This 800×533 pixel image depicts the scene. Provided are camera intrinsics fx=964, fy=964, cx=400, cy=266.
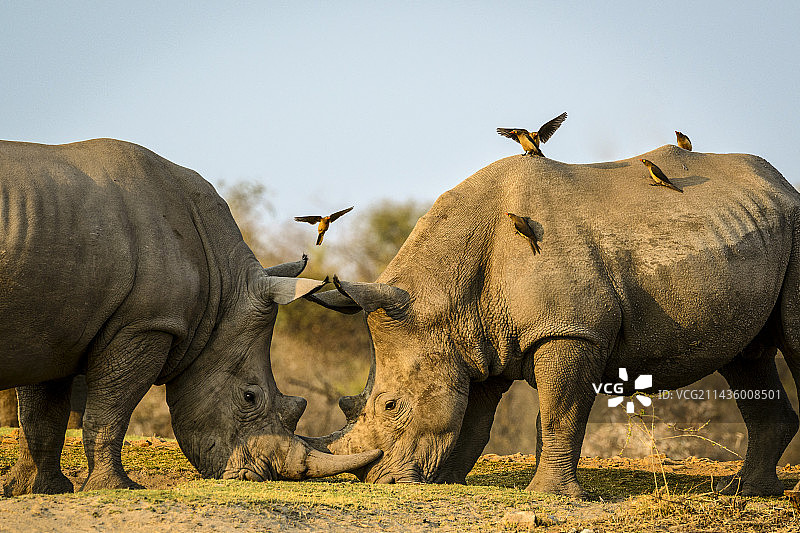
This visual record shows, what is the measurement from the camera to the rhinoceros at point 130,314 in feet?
21.3

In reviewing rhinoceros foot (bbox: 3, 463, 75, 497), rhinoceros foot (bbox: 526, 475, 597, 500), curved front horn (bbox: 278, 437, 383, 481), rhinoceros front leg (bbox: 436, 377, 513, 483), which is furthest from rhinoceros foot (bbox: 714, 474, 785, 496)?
rhinoceros foot (bbox: 3, 463, 75, 497)

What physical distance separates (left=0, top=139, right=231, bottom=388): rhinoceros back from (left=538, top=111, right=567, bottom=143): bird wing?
3246mm

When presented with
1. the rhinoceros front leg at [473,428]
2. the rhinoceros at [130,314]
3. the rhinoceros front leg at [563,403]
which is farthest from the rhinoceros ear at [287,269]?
the rhinoceros front leg at [563,403]

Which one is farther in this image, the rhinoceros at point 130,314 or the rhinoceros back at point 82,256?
the rhinoceros at point 130,314

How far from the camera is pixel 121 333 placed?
22.7 ft

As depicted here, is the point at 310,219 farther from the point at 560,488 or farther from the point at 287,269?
the point at 560,488

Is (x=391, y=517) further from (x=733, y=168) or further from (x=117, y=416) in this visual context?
(x=733, y=168)

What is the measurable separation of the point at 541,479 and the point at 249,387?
2381 millimetres

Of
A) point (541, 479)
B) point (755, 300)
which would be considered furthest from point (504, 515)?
point (755, 300)

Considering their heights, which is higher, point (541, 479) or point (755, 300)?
point (755, 300)

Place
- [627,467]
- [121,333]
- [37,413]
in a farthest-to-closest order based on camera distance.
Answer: [627,467] → [37,413] → [121,333]

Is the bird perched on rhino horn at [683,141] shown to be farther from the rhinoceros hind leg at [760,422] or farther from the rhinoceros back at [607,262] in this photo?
the rhinoceros hind leg at [760,422]

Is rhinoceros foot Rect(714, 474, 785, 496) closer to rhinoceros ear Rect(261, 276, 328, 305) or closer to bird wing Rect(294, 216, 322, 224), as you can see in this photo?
rhinoceros ear Rect(261, 276, 328, 305)

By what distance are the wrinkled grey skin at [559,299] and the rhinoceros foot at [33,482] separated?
200 cm
